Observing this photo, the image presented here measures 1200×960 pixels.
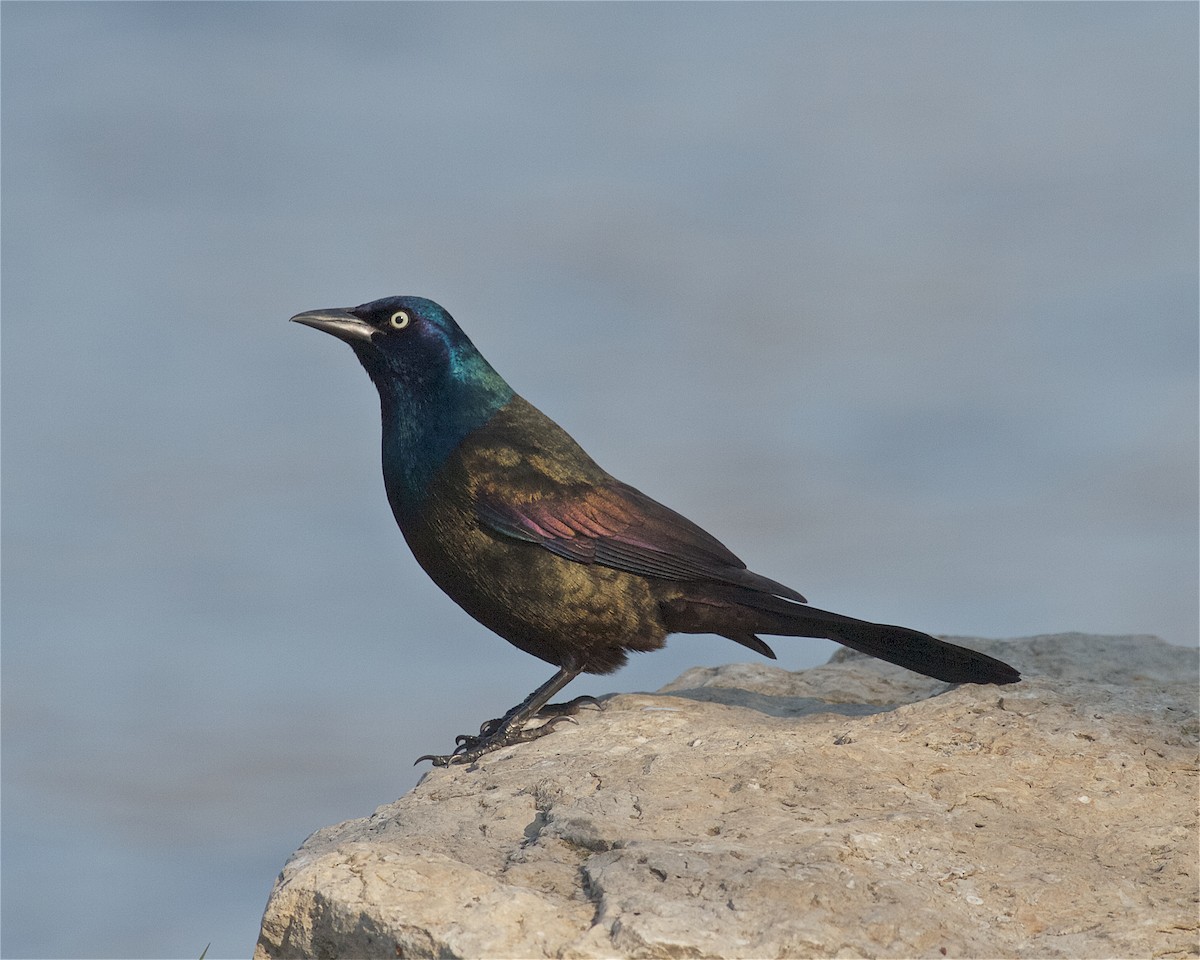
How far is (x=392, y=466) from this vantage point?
6031 millimetres

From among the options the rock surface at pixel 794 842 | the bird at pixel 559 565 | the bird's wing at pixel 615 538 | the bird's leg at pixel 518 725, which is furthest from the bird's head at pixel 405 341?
the rock surface at pixel 794 842

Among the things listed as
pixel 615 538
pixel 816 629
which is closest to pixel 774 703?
pixel 816 629

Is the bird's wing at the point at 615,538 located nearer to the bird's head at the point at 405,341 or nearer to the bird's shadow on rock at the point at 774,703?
the bird's shadow on rock at the point at 774,703

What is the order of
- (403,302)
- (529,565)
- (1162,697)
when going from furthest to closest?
(403,302) → (529,565) → (1162,697)

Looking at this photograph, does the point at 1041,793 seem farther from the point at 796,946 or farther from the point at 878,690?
the point at 878,690

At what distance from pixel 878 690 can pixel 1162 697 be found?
53.0 inches

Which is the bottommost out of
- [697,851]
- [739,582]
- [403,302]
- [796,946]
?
[796,946]

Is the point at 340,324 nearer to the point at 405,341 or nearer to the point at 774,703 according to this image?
the point at 405,341

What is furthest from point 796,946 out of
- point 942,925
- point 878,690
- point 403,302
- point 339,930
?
point 403,302

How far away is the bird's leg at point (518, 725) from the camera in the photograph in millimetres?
5594

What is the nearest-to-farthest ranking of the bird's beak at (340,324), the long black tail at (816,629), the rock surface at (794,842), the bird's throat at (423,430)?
the rock surface at (794,842)
the long black tail at (816,629)
the bird's throat at (423,430)
the bird's beak at (340,324)

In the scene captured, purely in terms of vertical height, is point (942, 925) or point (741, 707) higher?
point (741, 707)

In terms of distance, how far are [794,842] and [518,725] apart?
6.24 feet

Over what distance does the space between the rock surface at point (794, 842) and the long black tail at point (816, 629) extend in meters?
0.18
